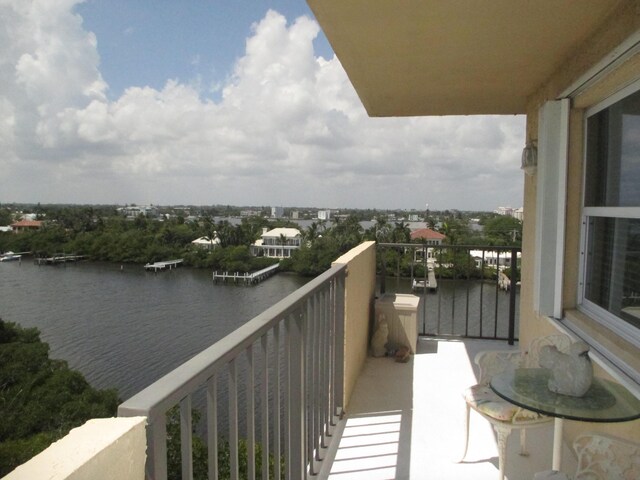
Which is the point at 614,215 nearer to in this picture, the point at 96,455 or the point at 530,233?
the point at 530,233

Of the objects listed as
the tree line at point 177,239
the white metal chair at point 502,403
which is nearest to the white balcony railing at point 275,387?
the white metal chair at point 502,403

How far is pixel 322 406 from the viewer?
94.6 inches

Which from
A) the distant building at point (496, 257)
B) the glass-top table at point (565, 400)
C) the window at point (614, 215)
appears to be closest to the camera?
the glass-top table at point (565, 400)

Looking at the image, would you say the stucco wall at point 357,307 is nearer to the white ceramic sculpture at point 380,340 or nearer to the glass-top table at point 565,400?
the white ceramic sculpture at point 380,340

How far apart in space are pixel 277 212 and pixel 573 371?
283ft

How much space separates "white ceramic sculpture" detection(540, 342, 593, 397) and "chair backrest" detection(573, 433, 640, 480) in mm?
157

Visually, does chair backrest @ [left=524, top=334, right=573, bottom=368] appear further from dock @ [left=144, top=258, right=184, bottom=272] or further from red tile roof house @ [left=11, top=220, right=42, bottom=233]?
red tile roof house @ [left=11, top=220, right=42, bottom=233]

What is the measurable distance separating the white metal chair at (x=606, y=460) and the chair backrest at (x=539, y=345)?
2.36ft

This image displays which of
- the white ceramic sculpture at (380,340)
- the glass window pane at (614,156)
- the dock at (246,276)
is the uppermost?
the glass window pane at (614,156)

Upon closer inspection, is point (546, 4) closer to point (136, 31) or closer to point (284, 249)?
point (136, 31)

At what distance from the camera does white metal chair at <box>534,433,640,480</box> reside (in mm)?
1520

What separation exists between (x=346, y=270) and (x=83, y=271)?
194 ft

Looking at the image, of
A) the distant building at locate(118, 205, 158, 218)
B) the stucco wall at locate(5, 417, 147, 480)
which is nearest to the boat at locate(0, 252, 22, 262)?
the distant building at locate(118, 205, 158, 218)

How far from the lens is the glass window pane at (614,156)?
1.98m
